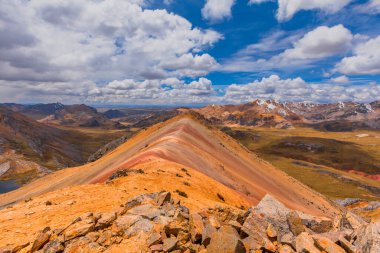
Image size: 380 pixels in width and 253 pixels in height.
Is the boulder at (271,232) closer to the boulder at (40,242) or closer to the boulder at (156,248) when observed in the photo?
the boulder at (156,248)

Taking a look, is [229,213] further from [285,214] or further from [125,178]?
[125,178]

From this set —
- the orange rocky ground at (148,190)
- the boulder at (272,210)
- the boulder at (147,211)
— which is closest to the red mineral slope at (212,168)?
the orange rocky ground at (148,190)

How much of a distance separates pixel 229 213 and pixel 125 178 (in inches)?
600

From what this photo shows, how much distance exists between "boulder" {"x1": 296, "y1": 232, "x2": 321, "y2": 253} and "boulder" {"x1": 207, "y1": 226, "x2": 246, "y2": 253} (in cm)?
248

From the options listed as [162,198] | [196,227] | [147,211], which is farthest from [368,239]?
[162,198]

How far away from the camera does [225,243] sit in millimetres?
12953

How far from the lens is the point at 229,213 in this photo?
1950 cm

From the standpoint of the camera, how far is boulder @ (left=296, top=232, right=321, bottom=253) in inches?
487

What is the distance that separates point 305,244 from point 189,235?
5.47 metres

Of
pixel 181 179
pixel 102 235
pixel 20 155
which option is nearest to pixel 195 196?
pixel 181 179

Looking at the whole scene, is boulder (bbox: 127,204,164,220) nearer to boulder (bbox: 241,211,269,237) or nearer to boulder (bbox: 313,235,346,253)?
boulder (bbox: 241,211,269,237)

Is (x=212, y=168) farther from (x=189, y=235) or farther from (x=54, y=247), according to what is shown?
(x=54, y=247)

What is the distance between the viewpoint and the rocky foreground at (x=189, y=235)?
13188 millimetres

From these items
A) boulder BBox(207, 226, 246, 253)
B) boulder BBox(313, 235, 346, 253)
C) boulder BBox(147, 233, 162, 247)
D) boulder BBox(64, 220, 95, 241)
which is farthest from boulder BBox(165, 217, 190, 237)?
boulder BBox(313, 235, 346, 253)
